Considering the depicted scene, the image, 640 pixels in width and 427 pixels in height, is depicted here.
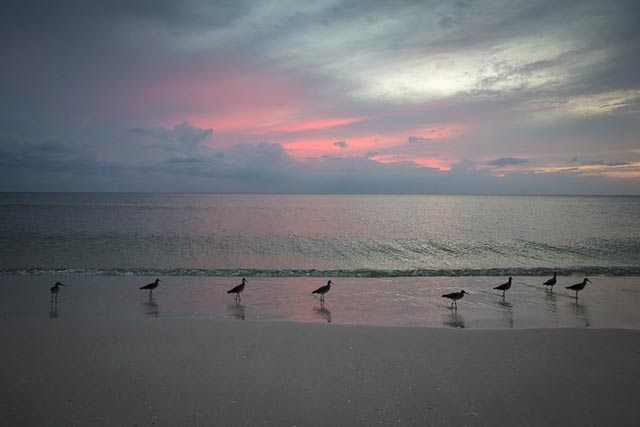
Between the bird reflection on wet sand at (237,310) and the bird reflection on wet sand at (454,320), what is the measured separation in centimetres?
632

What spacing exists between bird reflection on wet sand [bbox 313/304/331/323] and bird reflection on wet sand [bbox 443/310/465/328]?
3.58 metres

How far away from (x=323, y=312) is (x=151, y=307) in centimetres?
595

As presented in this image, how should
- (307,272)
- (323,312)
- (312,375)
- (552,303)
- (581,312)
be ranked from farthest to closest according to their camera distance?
(307,272)
(552,303)
(581,312)
(323,312)
(312,375)

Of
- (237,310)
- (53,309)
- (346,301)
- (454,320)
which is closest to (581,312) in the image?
(454,320)

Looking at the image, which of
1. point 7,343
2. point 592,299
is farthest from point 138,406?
point 592,299

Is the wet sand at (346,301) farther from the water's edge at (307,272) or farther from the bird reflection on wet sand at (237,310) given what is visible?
Result: the water's edge at (307,272)

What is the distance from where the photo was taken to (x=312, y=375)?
651cm

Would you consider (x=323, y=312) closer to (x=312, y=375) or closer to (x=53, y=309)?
(x=312, y=375)

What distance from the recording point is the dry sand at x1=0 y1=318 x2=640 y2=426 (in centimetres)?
529

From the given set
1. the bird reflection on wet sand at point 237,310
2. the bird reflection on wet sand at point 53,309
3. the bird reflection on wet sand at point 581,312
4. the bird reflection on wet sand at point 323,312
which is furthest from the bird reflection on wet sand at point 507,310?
the bird reflection on wet sand at point 53,309

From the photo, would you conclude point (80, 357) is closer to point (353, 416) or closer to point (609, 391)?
point (353, 416)

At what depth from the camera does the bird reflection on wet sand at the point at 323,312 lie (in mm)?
10852

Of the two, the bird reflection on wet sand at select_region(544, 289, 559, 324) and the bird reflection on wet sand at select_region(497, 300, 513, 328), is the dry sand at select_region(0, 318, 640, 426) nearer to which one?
the bird reflection on wet sand at select_region(497, 300, 513, 328)

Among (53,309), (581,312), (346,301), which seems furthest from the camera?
(346,301)
